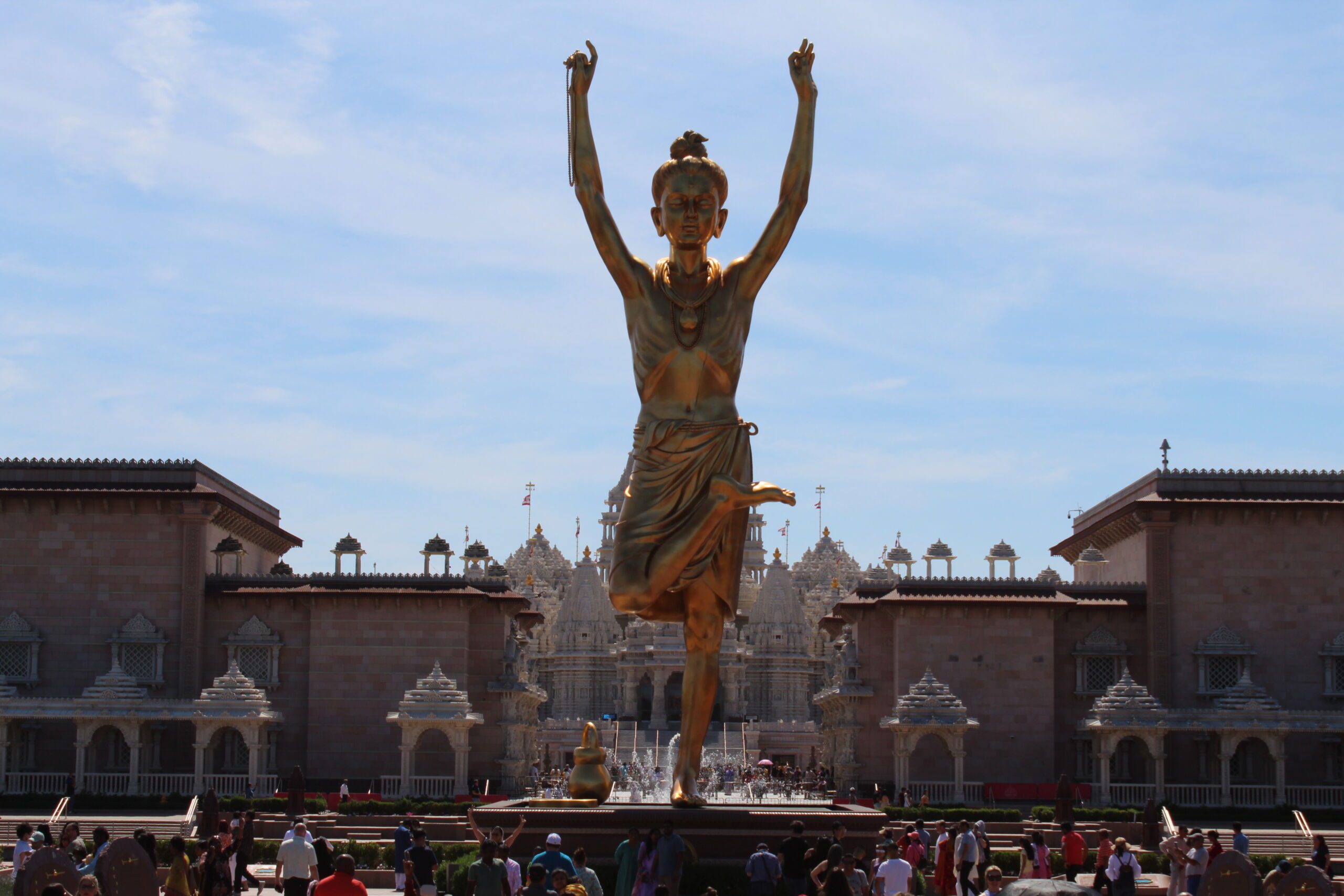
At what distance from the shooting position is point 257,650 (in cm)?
4747

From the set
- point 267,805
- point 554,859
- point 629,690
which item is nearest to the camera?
point 554,859

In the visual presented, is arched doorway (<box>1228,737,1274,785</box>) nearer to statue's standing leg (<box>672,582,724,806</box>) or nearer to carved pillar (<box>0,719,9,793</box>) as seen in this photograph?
carved pillar (<box>0,719,9,793</box>)

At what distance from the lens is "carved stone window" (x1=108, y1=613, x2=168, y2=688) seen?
153 feet

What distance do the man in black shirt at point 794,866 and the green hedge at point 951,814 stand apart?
24293mm

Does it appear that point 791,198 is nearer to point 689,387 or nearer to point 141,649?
point 689,387

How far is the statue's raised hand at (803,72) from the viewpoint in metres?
13.8

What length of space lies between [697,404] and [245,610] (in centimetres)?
3640

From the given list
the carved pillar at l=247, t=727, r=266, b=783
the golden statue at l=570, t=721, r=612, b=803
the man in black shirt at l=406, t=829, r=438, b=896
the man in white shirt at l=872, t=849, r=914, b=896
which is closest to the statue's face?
the golden statue at l=570, t=721, r=612, b=803

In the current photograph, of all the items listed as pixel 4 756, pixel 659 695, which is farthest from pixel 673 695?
pixel 4 756

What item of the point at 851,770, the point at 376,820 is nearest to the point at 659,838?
the point at 376,820

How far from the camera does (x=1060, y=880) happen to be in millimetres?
9422

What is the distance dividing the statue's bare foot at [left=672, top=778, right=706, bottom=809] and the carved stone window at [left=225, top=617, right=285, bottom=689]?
35.4m

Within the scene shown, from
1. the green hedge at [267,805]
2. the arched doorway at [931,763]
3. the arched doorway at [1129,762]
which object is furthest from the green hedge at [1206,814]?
the green hedge at [267,805]

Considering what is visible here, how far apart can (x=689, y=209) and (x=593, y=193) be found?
0.77 metres
